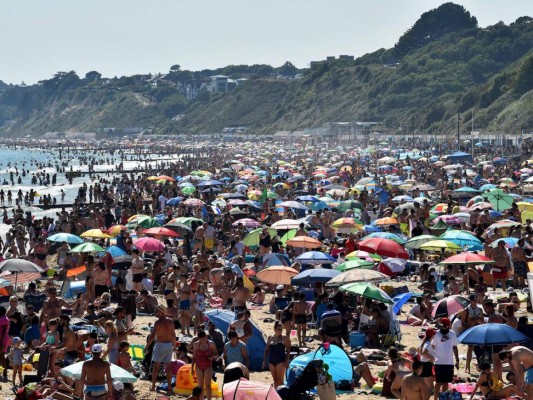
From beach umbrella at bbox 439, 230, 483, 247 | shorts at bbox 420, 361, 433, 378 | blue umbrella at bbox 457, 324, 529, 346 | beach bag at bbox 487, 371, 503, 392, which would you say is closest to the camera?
beach bag at bbox 487, 371, 503, 392

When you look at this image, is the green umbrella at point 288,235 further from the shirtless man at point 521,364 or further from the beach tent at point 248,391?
the beach tent at point 248,391

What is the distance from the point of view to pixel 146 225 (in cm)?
2186

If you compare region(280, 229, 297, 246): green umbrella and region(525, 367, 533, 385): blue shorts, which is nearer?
region(525, 367, 533, 385): blue shorts

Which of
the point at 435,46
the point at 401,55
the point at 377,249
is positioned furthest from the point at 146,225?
Result: the point at 401,55

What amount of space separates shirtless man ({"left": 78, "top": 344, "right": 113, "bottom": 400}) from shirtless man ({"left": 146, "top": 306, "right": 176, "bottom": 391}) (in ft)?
5.57

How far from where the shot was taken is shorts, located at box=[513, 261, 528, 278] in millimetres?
16047

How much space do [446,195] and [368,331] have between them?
16.1 m

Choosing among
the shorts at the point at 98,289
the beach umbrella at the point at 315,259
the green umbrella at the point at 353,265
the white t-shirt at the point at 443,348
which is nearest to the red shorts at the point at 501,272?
the green umbrella at the point at 353,265

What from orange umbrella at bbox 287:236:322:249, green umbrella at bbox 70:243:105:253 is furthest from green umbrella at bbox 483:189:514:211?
green umbrella at bbox 70:243:105:253

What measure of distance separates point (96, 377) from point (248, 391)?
1518mm

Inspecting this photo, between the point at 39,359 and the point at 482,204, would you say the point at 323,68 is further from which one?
the point at 39,359

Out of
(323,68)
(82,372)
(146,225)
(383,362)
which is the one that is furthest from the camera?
(323,68)

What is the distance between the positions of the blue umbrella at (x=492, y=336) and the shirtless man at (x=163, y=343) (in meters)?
3.23

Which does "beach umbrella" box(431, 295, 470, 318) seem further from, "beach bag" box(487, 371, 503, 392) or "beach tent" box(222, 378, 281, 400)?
"beach tent" box(222, 378, 281, 400)
